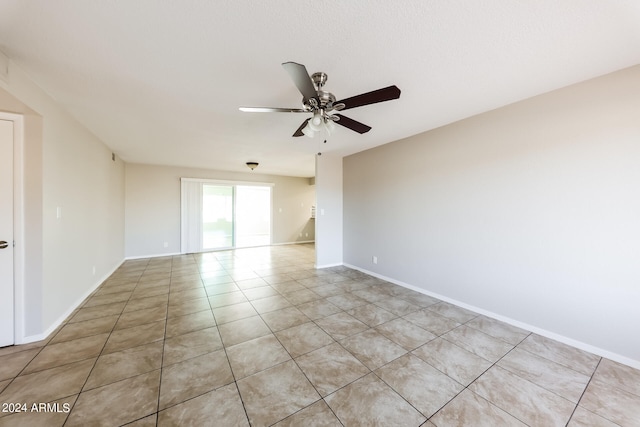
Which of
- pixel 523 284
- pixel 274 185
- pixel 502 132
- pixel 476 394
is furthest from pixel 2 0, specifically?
pixel 274 185

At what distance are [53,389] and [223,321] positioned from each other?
1.28 metres

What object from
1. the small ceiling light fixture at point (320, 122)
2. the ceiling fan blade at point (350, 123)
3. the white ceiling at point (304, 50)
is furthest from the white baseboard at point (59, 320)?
the ceiling fan blade at point (350, 123)

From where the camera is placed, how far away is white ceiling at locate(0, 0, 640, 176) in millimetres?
1334

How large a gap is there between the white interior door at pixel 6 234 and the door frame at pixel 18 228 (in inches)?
0.8

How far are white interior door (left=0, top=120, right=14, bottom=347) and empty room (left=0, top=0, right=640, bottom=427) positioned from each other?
0.02 meters

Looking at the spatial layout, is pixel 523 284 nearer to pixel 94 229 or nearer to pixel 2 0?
pixel 2 0

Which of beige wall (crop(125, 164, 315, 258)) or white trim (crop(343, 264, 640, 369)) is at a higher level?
beige wall (crop(125, 164, 315, 258))

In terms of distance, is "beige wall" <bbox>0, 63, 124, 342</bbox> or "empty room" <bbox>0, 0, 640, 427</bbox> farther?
"beige wall" <bbox>0, 63, 124, 342</bbox>

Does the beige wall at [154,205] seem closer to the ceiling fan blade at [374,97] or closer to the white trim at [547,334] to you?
the ceiling fan blade at [374,97]

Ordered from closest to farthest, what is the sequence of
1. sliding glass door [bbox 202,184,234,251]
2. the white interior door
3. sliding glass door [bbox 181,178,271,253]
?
the white interior door < sliding glass door [bbox 181,178,271,253] < sliding glass door [bbox 202,184,234,251]

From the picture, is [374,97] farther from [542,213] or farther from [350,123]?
[542,213]

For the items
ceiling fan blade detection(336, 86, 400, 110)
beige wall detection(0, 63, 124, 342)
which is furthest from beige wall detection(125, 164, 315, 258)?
ceiling fan blade detection(336, 86, 400, 110)

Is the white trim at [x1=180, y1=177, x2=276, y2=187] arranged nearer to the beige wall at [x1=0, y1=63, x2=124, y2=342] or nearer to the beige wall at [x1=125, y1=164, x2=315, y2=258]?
the beige wall at [x1=125, y1=164, x2=315, y2=258]

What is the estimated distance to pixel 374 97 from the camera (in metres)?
1.73
